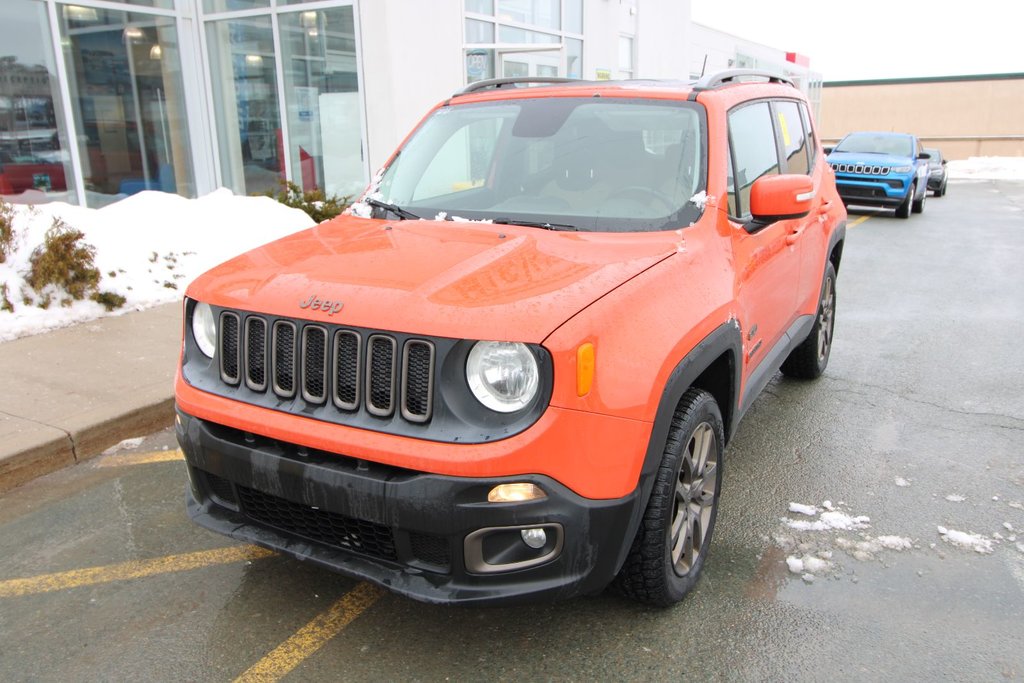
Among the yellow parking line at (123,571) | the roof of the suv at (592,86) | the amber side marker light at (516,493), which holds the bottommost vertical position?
the yellow parking line at (123,571)

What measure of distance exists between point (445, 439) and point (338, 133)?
10021 mm

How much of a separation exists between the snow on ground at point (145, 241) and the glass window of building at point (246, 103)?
269 centimetres

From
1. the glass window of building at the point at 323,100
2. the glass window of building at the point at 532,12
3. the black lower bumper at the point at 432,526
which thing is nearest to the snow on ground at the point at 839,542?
the black lower bumper at the point at 432,526

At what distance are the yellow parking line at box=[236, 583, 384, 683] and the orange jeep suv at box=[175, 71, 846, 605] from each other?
0.40 metres

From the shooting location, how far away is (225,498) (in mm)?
2963

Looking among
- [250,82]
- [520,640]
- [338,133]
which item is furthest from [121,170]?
[520,640]

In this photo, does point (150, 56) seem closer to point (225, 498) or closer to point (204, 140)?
point (204, 140)

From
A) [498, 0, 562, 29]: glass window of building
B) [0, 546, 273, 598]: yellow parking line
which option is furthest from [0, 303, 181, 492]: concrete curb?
[498, 0, 562, 29]: glass window of building

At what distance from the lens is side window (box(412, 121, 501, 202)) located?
399cm

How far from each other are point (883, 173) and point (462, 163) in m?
13.9

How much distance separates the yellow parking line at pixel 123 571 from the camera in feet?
10.9

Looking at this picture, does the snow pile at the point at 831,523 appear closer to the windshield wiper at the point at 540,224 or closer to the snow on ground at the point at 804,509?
the snow on ground at the point at 804,509

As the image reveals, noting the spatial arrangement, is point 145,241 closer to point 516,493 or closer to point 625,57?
point 516,493

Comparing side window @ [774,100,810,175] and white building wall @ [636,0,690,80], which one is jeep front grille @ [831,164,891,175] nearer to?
white building wall @ [636,0,690,80]
